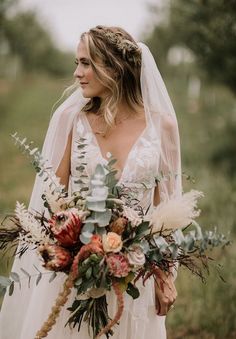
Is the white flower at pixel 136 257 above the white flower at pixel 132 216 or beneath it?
beneath

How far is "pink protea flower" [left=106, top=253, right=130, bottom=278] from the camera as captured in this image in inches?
99.5

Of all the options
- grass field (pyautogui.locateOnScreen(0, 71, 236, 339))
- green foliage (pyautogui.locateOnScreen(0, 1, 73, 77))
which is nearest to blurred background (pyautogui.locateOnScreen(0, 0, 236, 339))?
grass field (pyautogui.locateOnScreen(0, 71, 236, 339))

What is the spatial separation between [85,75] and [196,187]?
720 centimetres

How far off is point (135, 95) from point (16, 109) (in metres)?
21.3

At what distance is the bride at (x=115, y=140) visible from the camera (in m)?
3.38

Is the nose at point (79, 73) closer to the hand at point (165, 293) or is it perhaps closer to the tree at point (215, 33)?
the hand at point (165, 293)

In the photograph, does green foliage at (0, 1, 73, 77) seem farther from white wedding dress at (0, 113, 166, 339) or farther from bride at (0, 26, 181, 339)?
white wedding dress at (0, 113, 166, 339)

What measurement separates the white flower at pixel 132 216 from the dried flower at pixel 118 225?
30mm

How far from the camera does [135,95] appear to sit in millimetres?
3707

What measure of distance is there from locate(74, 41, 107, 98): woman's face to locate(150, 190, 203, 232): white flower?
41.9 inches

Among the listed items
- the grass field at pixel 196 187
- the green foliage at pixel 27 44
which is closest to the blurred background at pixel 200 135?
the grass field at pixel 196 187

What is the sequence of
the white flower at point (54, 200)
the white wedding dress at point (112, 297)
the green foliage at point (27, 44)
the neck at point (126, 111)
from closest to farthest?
1. the white flower at point (54, 200)
2. the white wedding dress at point (112, 297)
3. the neck at point (126, 111)
4. the green foliage at point (27, 44)

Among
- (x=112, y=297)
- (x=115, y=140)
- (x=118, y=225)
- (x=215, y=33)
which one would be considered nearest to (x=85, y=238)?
(x=118, y=225)

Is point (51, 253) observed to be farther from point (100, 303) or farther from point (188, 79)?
point (188, 79)
